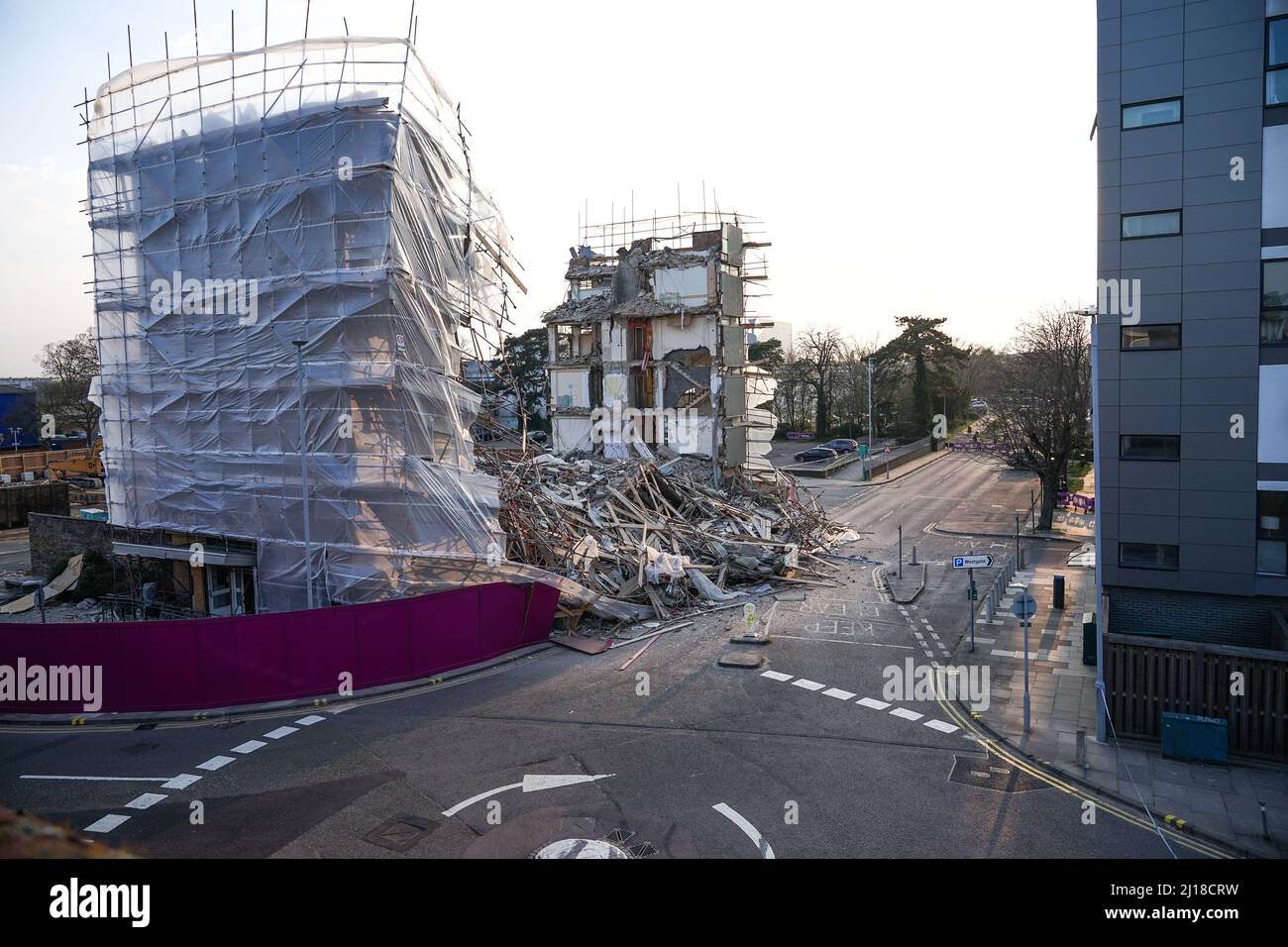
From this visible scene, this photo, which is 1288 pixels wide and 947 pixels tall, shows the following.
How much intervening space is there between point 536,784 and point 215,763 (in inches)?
212

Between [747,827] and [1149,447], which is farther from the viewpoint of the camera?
[1149,447]

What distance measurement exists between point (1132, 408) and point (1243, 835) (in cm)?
847

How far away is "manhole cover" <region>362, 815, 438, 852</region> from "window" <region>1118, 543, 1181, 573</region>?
14.2m

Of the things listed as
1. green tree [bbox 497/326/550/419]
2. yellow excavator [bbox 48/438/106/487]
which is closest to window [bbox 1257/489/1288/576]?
yellow excavator [bbox 48/438/106/487]

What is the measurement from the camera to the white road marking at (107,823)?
11117mm

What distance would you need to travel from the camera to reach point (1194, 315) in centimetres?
1556

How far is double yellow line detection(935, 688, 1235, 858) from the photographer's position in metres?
10.5

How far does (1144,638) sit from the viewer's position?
44.4 feet

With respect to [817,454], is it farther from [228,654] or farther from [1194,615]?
[228,654]

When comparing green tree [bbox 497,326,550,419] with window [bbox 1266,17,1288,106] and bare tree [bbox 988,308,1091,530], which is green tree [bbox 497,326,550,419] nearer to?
bare tree [bbox 988,308,1091,530]

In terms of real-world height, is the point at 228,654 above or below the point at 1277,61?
below

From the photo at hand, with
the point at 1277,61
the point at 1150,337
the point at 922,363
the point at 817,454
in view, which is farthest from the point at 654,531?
the point at 922,363
